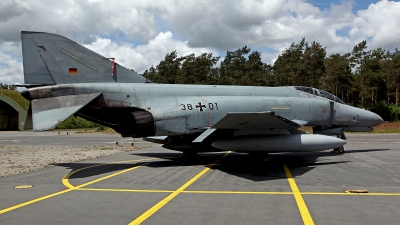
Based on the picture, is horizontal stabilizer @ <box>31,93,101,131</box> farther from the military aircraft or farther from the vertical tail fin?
the vertical tail fin

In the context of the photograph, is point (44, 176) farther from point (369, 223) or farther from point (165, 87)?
point (369, 223)

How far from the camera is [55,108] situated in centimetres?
1061

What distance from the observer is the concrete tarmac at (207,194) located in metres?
6.00

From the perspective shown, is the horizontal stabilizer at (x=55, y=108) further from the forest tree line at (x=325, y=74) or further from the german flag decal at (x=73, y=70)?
the forest tree line at (x=325, y=74)

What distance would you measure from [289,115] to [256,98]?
161cm

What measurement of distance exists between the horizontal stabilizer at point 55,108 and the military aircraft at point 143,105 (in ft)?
0.10

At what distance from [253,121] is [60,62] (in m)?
7.17

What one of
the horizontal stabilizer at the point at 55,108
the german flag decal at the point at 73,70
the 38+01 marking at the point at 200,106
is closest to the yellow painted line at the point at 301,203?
the 38+01 marking at the point at 200,106

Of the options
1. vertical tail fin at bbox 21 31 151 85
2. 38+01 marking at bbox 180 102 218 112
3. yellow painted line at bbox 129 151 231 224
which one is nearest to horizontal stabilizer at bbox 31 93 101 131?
vertical tail fin at bbox 21 31 151 85

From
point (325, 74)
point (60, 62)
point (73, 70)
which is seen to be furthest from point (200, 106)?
point (325, 74)

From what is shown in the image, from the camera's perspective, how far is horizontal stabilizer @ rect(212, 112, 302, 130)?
10.1 meters

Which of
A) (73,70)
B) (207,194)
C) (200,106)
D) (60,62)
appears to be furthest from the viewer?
(200,106)

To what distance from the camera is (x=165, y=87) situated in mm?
12836

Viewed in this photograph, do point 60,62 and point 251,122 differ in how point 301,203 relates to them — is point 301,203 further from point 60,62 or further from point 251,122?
point 60,62
